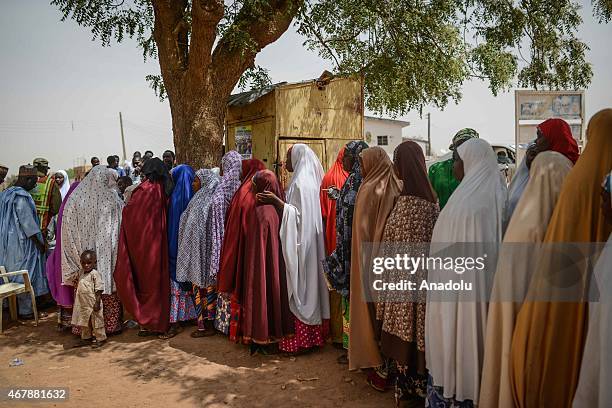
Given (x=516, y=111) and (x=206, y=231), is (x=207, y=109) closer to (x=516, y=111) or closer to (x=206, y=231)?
(x=206, y=231)

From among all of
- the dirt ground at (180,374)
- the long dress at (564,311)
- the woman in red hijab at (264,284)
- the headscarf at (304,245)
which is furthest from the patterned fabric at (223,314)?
the long dress at (564,311)

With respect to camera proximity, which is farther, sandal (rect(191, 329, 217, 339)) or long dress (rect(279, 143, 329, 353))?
sandal (rect(191, 329, 217, 339))

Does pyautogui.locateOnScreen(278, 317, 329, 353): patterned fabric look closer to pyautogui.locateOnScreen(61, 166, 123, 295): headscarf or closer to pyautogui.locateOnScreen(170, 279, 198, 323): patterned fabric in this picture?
pyautogui.locateOnScreen(170, 279, 198, 323): patterned fabric

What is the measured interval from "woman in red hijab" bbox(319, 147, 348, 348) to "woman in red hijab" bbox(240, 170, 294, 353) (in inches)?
19.9

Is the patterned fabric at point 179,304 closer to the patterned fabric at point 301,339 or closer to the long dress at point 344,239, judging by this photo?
the patterned fabric at point 301,339

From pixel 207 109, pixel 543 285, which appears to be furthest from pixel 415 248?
pixel 207 109

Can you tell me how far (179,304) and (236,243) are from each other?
4.21 ft

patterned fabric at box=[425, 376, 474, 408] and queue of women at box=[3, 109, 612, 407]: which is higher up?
queue of women at box=[3, 109, 612, 407]

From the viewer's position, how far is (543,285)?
7.38 feet

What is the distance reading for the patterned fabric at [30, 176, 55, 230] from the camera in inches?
254

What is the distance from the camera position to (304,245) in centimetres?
434

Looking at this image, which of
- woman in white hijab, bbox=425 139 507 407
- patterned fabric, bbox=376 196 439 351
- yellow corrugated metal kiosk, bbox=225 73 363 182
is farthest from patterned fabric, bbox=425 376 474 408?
yellow corrugated metal kiosk, bbox=225 73 363 182

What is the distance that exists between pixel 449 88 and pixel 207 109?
17.8 feet

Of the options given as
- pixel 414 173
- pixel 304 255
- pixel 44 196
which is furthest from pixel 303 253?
pixel 44 196
